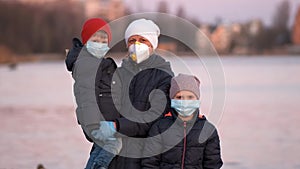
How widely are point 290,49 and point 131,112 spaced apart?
95.3 metres

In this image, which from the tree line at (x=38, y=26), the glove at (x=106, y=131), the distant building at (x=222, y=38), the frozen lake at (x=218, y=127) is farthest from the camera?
the distant building at (x=222, y=38)

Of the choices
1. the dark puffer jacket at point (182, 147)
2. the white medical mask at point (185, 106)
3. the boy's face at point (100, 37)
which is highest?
the boy's face at point (100, 37)

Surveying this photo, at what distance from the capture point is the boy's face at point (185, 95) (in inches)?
149

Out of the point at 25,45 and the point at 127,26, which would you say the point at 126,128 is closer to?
the point at 127,26

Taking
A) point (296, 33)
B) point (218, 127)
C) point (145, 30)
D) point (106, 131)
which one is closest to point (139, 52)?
point (145, 30)

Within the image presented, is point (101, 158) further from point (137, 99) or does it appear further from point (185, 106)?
point (185, 106)

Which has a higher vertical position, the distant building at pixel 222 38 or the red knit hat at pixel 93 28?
the distant building at pixel 222 38

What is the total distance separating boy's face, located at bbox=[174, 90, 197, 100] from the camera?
3.79m

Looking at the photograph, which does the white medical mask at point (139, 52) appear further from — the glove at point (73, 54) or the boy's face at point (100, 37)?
the glove at point (73, 54)

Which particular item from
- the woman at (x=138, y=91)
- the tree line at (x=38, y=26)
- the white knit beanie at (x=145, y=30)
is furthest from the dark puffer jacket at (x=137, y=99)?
the tree line at (x=38, y=26)

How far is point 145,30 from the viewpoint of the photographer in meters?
3.89

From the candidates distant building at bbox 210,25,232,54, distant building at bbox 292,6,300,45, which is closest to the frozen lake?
distant building at bbox 210,25,232,54

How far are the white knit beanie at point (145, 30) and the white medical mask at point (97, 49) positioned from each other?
19cm

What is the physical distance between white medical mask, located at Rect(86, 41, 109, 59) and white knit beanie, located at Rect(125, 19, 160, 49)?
189 millimetres
